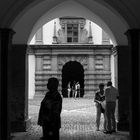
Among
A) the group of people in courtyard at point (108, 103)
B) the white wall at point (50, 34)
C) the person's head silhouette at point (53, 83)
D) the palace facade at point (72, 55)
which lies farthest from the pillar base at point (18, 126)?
the white wall at point (50, 34)

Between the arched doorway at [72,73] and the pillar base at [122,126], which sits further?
the arched doorway at [72,73]

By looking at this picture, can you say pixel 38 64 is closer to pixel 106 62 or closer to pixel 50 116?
pixel 106 62

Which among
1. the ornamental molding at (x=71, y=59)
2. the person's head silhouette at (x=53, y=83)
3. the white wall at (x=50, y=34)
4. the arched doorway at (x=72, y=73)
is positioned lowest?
the person's head silhouette at (x=53, y=83)

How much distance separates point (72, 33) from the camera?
3155 cm

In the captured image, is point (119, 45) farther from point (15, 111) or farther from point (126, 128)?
point (15, 111)

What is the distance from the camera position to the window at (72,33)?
3147cm

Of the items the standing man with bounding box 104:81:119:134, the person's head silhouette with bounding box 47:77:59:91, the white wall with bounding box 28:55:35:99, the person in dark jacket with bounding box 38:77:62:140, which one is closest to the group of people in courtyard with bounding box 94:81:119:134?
the standing man with bounding box 104:81:119:134
